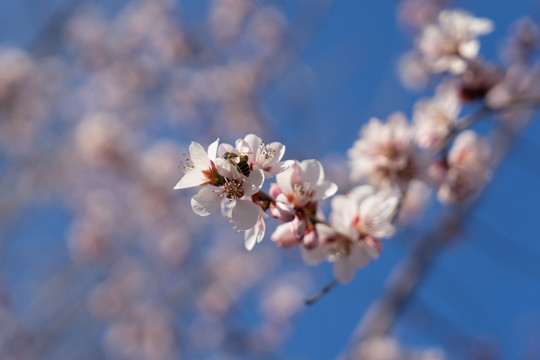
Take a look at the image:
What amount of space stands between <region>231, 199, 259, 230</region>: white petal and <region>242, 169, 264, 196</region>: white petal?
7 centimetres

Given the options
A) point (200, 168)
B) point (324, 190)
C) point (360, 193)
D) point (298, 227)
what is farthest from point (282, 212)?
point (360, 193)

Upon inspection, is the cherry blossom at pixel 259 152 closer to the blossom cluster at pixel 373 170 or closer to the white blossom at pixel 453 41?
the blossom cluster at pixel 373 170

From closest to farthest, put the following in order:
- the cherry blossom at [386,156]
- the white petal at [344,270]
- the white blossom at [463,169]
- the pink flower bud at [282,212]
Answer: the pink flower bud at [282,212], the white petal at [344,270], the cherry blossom at [386,156], the white blossom at [463,169]

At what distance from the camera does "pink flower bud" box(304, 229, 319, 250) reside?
4.44ft

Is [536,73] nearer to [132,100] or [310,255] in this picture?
[310,255]

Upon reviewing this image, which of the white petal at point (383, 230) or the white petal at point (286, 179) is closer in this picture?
the white petal at point (286, 179)

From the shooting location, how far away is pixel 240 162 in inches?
46.8

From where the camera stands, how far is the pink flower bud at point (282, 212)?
4.20ft

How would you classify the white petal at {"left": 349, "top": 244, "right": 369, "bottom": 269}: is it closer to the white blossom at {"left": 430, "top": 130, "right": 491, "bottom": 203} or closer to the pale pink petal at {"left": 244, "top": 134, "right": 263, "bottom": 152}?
the pale pink petal at {"left": 244, "top": 134, "right": 263, "bottom": 152}

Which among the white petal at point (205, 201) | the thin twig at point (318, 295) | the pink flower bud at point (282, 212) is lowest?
the thin twig at point (318, 295)

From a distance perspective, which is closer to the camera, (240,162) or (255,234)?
(240,162)

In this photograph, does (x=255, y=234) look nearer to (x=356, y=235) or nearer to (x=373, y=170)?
(x=356, y=235)

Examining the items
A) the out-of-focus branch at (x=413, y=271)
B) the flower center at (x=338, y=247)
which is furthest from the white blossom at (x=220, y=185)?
the out-of-focus branch at (x=413, y=271)

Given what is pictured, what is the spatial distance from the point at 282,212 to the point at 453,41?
136cm
